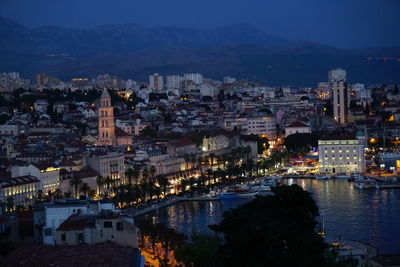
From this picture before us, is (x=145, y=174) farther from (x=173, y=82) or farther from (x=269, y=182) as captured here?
(x=173, y=82)

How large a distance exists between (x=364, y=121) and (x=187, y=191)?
74.1 ft

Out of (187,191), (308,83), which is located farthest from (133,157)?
(308,83)

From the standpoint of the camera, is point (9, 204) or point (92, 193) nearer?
point (9, 204)

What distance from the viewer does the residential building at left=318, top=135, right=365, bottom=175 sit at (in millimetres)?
34094

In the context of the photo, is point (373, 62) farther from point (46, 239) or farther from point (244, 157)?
point (46, 239)

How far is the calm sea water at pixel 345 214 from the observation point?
1927 cm

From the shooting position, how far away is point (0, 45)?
9538 centimetres

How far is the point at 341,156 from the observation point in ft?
113

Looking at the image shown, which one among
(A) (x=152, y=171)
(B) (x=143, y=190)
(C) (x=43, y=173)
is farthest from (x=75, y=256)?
(A) (x=152, y=171)

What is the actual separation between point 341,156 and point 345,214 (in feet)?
39.7

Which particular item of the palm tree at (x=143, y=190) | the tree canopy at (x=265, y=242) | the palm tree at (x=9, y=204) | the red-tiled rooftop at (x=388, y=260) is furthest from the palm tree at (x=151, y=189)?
the tree canopy at (x=265, y=242)

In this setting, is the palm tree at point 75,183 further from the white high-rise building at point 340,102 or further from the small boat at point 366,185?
the white high-rise building at point 340,102

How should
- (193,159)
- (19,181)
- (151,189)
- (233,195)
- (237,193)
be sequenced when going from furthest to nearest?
1. (193,159)
2. (237,193)
3. (233,195)
4. (151,189)
5. (19,181)

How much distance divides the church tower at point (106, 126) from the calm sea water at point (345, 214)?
335 inches
